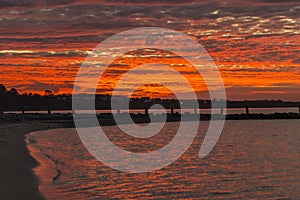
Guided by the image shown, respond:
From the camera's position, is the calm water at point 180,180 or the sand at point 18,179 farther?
the calm water at point 180,180

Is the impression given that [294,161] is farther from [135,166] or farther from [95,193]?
[95,193]

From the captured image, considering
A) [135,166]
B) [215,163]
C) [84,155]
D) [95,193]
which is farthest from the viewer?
[84,155]

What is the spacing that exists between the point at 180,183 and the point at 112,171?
16.6 ft

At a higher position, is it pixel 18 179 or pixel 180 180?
pixel 18 179

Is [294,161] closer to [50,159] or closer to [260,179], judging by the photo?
[260,179]

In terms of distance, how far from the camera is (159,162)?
32.3m

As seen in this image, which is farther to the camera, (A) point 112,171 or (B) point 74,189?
(A) point 112,171

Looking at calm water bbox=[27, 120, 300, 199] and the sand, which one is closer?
the sand

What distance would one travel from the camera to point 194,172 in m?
27.2

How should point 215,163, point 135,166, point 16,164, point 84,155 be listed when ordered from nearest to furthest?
point 16,164 < point 135,166 < point 215,163 < point 84,155

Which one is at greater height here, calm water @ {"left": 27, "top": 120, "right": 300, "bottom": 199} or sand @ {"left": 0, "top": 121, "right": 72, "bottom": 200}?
sand @ {"left": 0, "top": 121, "right": 72, "bottom": 200}

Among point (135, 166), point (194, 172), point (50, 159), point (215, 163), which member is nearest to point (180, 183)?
point (194, 172)

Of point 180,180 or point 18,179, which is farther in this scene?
point 180,180

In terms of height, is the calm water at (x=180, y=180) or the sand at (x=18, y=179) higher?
the sand at (x=18, y=179)
